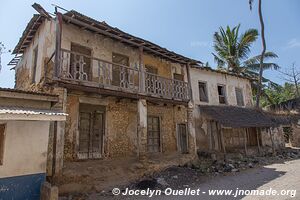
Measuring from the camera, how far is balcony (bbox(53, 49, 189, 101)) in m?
8.10

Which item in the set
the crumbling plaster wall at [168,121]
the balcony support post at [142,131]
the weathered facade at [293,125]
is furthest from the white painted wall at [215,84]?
the balcony support post at [142,131]

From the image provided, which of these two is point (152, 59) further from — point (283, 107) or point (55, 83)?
point (283, 107)

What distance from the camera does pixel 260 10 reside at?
19828 millimetres

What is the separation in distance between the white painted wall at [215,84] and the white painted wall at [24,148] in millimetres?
10359

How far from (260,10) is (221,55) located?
16.5 ft

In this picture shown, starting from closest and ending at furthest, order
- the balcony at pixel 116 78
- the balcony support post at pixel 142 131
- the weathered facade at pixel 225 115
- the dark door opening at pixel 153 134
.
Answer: the balcony at pixel 116 78 < the balcony support post at pixel 142 131 < the dark door opening at pixel 153 134 < the weathered facade at pixel 225 115

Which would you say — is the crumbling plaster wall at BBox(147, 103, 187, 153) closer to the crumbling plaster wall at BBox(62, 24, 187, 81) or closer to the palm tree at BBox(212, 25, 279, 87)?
the crumbling plaster wall at BBox(62, 24, 187, 81)

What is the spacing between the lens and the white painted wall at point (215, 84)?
14648mm

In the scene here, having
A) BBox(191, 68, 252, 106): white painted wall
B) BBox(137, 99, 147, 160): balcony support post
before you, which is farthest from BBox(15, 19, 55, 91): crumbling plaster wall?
BBox(191, 68, 252, 106): white painted wall

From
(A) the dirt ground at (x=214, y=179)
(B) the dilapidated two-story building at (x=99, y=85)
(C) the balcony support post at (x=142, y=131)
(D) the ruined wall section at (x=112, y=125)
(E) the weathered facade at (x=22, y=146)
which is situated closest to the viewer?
(E) the weathered facade at (x=22, y=146)

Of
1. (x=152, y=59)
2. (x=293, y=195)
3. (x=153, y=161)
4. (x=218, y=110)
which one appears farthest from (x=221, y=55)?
(x=293, y=195)

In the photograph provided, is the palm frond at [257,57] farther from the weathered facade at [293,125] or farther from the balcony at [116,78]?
the balcony at [116,78]

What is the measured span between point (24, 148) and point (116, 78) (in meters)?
5.40

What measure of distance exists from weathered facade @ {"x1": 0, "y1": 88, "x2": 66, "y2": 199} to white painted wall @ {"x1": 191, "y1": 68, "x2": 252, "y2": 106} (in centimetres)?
1039
